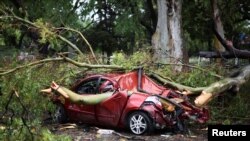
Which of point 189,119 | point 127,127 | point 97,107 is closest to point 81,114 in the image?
point 97,107

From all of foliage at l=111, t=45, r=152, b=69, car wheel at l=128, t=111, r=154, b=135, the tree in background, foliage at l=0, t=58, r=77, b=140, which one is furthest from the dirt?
the tree in background

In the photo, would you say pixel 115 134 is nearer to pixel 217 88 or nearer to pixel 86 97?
pixel 86 97

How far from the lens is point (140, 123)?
10633mm

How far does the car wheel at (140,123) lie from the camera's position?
1048 centimetres

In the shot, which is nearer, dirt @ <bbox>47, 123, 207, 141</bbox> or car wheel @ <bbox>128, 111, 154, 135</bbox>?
dirt @ <bbox>47, 123, 207, 141</bbox>

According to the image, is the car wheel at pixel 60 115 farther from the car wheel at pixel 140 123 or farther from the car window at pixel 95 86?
the car wheel at pixel 140 123

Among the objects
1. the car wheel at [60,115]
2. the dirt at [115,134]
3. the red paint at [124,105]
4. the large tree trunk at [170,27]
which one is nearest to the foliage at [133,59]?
the red paint at [124,105]

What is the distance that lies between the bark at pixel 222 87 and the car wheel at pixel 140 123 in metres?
2.02

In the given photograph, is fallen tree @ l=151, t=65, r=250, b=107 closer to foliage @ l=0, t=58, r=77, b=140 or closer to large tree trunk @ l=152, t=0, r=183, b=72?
foliage @ l=0, t=58, r=77, b=140

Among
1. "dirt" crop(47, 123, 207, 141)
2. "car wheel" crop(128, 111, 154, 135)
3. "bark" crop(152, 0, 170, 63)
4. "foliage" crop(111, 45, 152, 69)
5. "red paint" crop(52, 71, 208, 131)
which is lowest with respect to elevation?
"dirt" crop(47, 123, 207, 141)

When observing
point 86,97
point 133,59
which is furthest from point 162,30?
point 86,97

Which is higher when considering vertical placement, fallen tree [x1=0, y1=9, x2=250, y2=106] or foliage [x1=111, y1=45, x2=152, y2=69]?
foliage [x1=111, y1=45, x2=152, y2=69]

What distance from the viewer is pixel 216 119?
11086 mm

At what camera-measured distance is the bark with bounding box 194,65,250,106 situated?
27.5 ft
